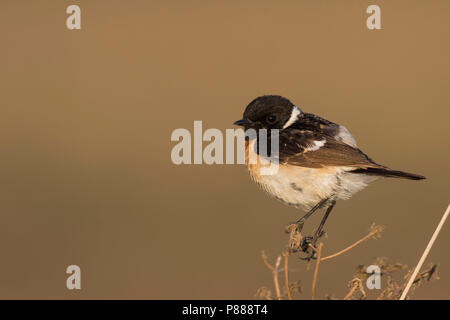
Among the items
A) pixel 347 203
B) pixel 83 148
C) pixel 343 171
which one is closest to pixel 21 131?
pixel 83 148

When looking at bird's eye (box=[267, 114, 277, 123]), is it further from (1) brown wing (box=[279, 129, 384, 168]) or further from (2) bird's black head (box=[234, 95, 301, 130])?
(1) brown wing (box=[279, 129, 384, 168])

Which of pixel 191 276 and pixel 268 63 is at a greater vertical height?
pixel 268 63

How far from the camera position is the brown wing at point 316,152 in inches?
185

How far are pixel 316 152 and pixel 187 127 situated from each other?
250 inches

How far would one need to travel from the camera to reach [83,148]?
12.3 m

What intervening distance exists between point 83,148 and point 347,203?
5034mm

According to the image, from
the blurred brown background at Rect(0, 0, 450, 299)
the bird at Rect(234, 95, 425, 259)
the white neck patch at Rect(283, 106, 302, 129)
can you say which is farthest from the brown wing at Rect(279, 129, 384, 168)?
the blurred brown background at Rect(0, 0, 450, 299)

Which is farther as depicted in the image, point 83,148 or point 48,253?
point 83,148

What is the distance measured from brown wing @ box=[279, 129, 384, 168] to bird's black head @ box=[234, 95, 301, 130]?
0.74 ft

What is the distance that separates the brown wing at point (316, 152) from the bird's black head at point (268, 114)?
22cm

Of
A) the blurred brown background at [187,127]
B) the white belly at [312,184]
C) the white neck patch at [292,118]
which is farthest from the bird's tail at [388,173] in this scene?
the blurred brown background at [187,127]

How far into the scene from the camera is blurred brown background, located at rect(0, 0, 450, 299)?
8.77 m

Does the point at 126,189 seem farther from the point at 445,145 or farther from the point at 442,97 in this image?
the point at 442,97

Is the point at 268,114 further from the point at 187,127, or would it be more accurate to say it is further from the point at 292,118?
the point at 187,127
